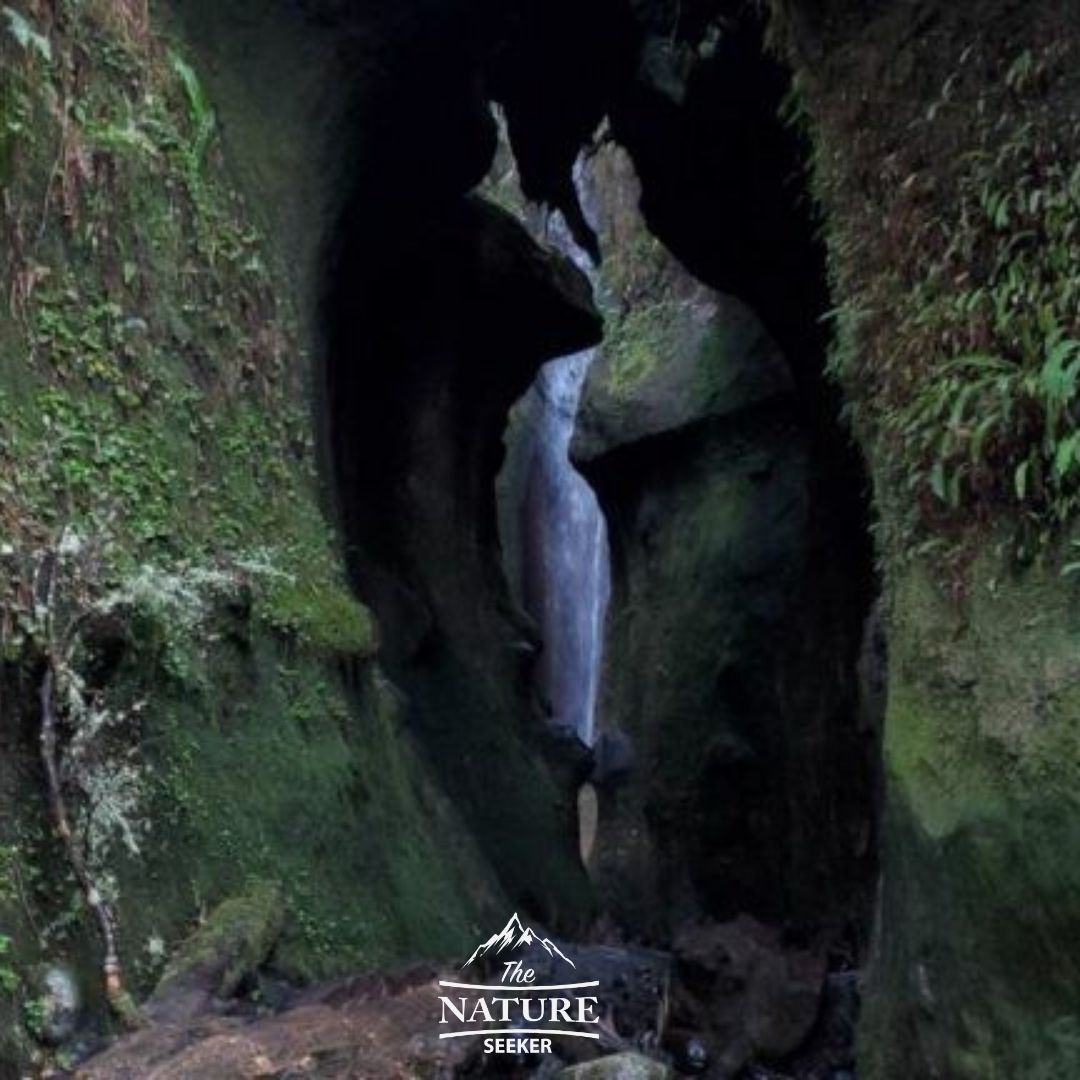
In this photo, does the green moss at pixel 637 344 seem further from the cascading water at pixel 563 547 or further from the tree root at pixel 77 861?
the tree root at pixel 77 861

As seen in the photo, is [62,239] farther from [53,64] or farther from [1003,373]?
[1003,373]

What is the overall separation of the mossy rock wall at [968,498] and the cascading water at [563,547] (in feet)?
49.1

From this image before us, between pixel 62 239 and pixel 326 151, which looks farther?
pixel 326 151

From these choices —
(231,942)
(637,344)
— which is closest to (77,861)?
(231,942)

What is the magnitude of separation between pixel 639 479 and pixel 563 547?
230 inches

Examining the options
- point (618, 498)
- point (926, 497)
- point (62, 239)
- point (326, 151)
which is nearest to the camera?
point (926, 497)

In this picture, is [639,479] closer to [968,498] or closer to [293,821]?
[293,821]

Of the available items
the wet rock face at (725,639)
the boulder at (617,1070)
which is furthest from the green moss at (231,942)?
the wet rock face at (725,639)

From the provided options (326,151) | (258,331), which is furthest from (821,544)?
(258,331)

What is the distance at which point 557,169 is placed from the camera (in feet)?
40.4

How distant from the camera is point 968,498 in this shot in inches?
172

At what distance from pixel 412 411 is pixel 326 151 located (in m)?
3.31

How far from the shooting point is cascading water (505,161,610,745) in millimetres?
20328

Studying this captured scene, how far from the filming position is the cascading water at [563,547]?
2033cm
